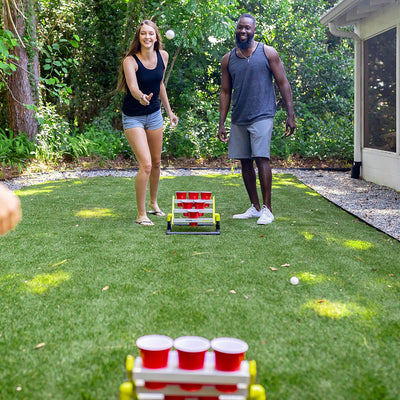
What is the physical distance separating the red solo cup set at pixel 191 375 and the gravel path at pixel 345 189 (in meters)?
3.24

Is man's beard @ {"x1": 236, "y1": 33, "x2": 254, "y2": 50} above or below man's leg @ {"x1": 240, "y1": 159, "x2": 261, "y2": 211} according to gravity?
above

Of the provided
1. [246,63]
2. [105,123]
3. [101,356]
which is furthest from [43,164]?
[101,356]

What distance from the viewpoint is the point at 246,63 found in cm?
486

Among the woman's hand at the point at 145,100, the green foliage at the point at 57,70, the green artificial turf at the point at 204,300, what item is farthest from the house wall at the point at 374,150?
the green foliage at the point at 57,70

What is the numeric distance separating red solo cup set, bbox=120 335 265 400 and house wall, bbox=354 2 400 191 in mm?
5920

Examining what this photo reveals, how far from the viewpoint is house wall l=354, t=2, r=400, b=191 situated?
685 centimetres

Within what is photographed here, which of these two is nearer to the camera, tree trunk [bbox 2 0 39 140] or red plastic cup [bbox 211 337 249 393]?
red plastic cup [bbox 211 337 249 393]

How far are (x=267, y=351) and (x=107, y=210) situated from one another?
3695 millimetres

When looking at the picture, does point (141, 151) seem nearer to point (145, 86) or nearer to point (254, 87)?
point (145, 86)

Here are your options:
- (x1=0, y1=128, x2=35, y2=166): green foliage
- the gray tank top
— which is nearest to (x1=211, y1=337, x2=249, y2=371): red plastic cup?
the gray tank top

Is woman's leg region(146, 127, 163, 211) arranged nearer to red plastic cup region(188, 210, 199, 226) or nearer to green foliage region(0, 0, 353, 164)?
red plastic cup region(188, 210, 199, 226)

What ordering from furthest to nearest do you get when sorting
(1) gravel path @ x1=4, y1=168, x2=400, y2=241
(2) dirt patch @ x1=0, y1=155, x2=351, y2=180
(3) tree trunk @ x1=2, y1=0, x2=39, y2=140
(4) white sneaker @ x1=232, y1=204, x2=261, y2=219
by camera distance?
(3) tree trunk @ x1=2, y1=0, x2=39, y2=140
(2) dirt patch @ x1=0, y1=155, x2=351, y2=180
(1) gravel path @ x1=4, y1=168, x2=400, y2=241
(4) white sneaker @ x1=232, y1=204, x2=261, y2=219

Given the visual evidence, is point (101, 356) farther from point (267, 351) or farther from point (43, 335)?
point (267, 351)

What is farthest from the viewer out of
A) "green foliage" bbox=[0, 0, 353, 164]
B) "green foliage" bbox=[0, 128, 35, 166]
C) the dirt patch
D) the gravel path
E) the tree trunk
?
"green foliage" bbox=[0, 0, 353, 164]
